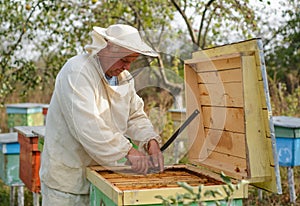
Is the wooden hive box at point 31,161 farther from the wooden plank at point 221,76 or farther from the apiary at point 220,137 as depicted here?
the wooden plank at point 221,76

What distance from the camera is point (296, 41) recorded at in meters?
10.4

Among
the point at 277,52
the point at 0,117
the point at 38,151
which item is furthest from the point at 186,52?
the point at 277,52

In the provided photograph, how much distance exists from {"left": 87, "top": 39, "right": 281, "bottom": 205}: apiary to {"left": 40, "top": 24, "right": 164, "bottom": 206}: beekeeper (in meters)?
0.12

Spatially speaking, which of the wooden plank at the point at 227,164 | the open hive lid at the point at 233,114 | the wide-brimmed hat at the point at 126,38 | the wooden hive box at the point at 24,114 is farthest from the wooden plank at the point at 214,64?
the wooden hive box at the point at 24,114

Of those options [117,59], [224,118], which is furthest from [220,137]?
[117,59]

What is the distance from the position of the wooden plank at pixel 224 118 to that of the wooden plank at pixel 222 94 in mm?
24

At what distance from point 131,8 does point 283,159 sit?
359 centimetres

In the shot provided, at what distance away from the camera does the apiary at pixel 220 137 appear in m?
1.95

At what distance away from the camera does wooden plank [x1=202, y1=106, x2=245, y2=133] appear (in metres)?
2.14

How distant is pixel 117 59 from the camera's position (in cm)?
229

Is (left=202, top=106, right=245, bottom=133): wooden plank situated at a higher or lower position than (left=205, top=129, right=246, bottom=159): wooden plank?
higher

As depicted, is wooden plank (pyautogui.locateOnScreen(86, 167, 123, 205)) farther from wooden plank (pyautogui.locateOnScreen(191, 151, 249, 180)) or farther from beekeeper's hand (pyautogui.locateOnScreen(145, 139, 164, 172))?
wooden plank (pyautogui.locateOnScreen(191, 151, 249, 180))

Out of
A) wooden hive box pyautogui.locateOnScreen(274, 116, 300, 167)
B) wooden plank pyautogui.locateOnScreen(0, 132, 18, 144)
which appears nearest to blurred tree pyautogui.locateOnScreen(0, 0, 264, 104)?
wooden plank pyautogui.locateOnScreen(0, 132, 18, 144)

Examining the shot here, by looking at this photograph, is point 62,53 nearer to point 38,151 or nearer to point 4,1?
point 4,1
